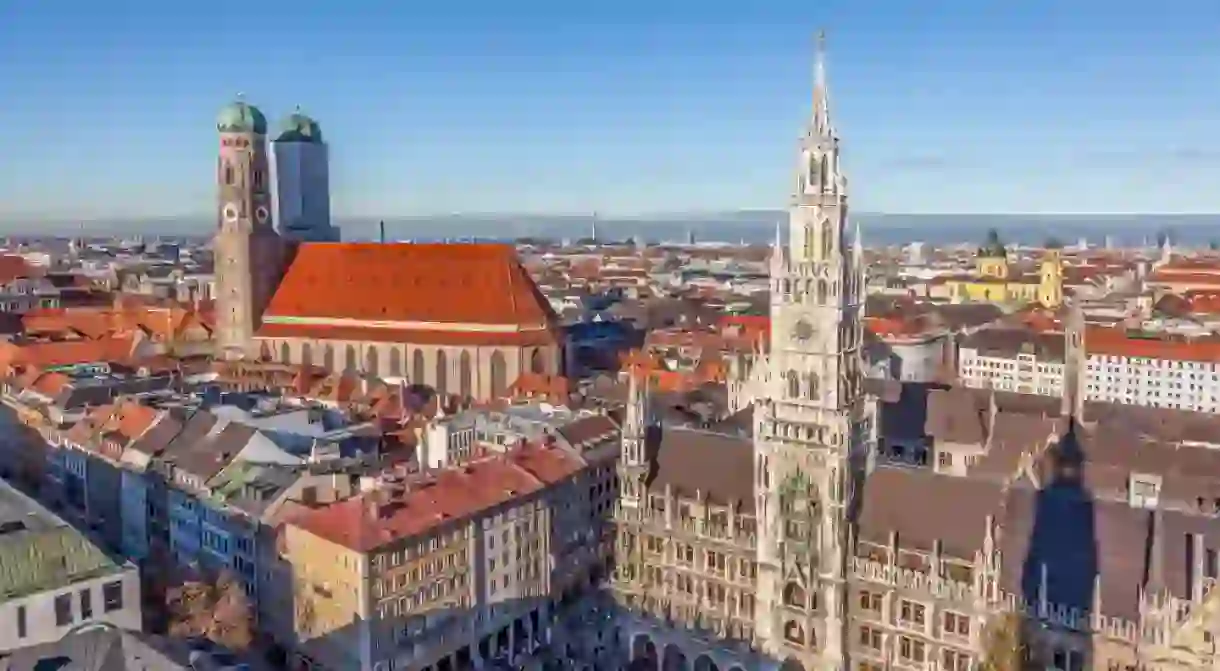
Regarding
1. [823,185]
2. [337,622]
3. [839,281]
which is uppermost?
[823,185]

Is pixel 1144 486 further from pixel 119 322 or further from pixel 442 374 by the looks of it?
pixel 119 322

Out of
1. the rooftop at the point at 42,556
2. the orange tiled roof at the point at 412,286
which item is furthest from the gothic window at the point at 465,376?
the rooftop at the point at 42,556

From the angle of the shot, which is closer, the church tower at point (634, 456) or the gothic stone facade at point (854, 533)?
the gothic stone facade at point (854, 533)

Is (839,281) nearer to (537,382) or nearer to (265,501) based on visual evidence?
(265,501)

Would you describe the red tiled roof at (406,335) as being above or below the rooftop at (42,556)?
above

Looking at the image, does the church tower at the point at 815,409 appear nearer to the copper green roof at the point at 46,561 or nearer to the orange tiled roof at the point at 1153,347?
the copper green roof at the point at 46,561

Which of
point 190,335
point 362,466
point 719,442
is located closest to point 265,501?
point 362,466
